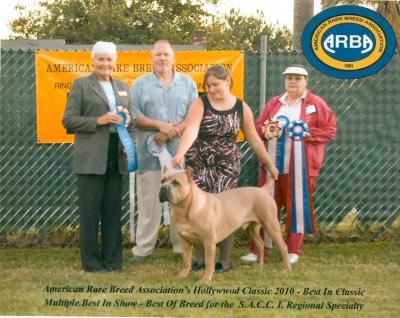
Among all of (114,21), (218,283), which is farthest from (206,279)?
(114,21)

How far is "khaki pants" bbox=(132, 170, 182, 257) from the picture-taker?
711 centimetres

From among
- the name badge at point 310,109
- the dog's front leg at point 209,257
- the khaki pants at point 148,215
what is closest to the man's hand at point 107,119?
the khaki pants at point 148,215

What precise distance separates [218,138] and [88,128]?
1174 millimetres

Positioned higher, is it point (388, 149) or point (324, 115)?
point (324, 115)

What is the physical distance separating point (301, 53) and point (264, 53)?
0.42 m

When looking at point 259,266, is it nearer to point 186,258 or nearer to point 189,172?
point 186,258

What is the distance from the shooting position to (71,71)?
768cm

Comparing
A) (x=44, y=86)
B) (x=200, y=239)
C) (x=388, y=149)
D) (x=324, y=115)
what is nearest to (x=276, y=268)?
(x=200, y=239)

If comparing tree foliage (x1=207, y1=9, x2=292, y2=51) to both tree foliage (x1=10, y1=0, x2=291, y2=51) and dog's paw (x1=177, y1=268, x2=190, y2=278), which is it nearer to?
tree foliage (x1=10, y1=0, x2=291, y2=51)

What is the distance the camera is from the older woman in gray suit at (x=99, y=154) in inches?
248

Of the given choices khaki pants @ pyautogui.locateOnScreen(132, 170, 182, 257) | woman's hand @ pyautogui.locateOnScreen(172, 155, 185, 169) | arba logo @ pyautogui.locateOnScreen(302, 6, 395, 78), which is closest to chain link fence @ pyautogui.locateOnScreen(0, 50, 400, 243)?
arba logo @ pyautogui.locateOnScreen(302, 6, 395, 78)

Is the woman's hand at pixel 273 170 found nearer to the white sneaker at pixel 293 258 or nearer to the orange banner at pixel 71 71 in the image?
the white sneaker at pixel 293 258

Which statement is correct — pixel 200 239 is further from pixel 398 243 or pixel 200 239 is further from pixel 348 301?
pixel 398 243

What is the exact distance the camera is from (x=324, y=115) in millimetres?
7117
